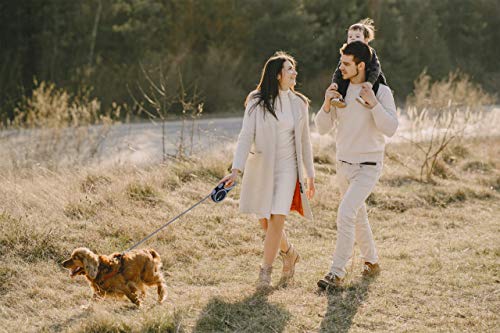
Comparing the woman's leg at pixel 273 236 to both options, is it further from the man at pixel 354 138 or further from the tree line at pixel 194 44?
the tree line at pixel 194 44

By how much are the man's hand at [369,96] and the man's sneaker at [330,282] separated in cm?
137

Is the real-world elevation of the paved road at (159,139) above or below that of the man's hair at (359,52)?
below

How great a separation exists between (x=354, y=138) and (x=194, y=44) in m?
18.7

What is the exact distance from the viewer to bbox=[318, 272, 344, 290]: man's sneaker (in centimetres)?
578

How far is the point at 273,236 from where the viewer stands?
228 inches

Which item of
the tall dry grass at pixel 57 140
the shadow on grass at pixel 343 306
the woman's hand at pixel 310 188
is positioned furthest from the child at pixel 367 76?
the tall dry grass at pixel 57 140

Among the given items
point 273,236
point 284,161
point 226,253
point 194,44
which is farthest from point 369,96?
point 194,44

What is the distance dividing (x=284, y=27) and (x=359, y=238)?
18677 mm

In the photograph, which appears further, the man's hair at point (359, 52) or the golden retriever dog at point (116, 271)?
the man's hair at point (359, 52)

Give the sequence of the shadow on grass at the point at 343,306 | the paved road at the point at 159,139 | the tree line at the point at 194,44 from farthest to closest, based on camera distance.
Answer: the tree line at the point at 194,44 < the paved road at the point at 159,139 < the shadow on grass at the point at 343,306

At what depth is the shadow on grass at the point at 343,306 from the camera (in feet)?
16.8

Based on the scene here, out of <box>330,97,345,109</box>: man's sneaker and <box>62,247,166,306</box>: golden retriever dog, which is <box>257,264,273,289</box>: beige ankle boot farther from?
<box>330,97,345,109</box>: man's sneaker

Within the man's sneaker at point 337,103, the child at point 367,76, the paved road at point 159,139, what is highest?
the child at point 367,76

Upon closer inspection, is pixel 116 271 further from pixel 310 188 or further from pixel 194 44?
pixel 194 44
